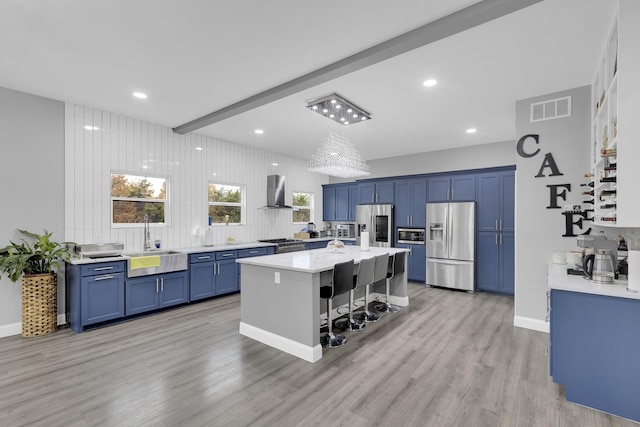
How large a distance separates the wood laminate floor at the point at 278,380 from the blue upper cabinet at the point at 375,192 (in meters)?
3.55

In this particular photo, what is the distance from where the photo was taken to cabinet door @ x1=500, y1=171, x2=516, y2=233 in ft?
17.3

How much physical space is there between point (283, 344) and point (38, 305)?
9.68 feet

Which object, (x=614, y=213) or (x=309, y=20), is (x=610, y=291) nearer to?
(x=614, y=213)

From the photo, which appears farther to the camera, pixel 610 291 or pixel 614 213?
pixel 614 213

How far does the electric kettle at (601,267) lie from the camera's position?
227cm

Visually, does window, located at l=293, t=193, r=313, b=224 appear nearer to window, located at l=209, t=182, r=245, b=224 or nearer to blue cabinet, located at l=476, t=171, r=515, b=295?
window, located at l=209, t=182, r=245, b=224

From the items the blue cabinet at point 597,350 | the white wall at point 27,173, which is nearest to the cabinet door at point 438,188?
the blue cabinet at point 597,350

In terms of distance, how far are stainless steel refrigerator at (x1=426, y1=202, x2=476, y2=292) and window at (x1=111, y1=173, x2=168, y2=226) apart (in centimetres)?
499

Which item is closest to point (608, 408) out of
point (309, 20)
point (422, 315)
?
point (422, 315)

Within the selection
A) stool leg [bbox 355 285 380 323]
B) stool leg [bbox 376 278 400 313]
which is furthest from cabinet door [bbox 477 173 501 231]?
stool leg [bbox 355 285 380 323]

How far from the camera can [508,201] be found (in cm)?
531

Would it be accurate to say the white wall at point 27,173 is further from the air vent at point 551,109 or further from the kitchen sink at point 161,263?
the air vent at point 551,109

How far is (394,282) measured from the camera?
468 cm

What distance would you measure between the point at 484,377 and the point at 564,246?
76.8 inches
